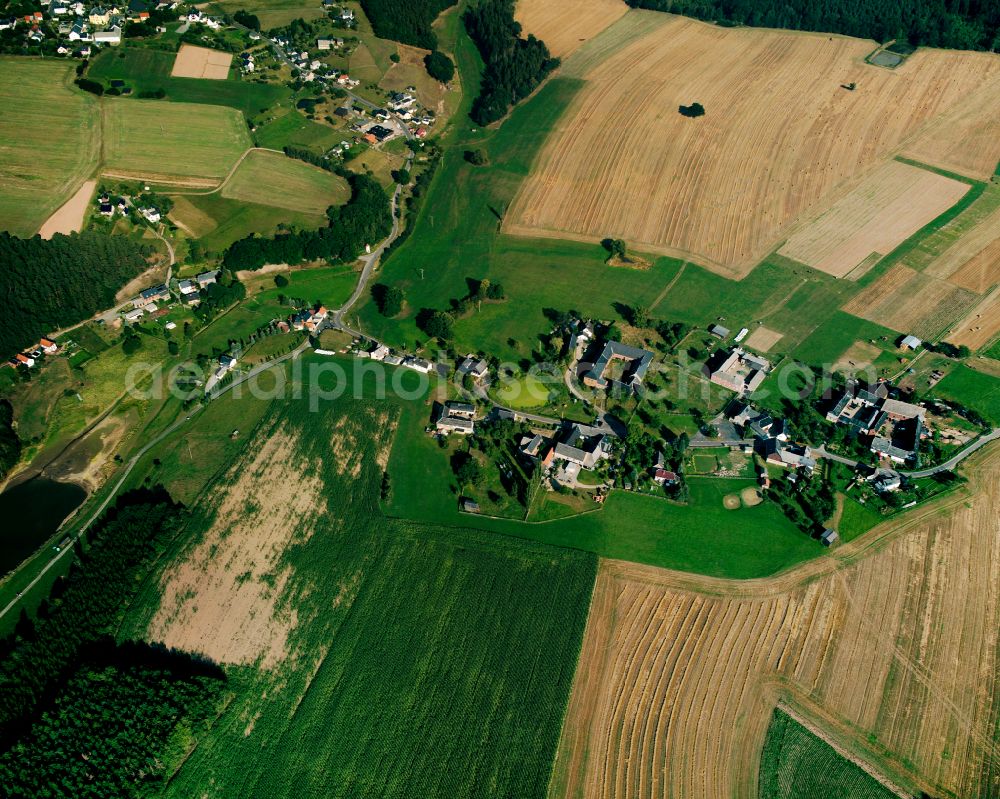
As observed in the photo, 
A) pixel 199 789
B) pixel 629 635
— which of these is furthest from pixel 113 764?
pixel 629 635

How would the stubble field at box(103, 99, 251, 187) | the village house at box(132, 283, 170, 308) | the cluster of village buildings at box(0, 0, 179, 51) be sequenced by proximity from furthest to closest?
the cluster of village buildings at box(0, 0, 179, 51), the stubble field at box(103, 99, 251, 187), the village house at box(132, 283, 170, 308)

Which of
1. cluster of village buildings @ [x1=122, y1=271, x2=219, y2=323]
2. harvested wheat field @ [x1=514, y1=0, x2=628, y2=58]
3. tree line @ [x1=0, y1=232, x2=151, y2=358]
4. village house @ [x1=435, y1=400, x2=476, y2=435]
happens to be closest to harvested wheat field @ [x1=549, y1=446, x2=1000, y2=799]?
village house @ [x1=435, y1=400, x2=476, y2=435]

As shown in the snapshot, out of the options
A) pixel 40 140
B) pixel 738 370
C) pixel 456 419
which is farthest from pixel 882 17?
pixel 40 140

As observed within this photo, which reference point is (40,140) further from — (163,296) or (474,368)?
(474,368)

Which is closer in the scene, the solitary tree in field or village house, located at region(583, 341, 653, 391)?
village house, located at region(583, 341, 653, 391)

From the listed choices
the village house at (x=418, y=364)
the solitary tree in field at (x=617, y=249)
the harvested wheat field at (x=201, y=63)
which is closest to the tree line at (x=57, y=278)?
the village house at (x=418, y=364)

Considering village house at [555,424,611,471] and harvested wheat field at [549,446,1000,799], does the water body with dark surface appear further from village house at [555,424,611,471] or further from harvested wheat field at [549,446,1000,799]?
harvested wheat field at [549,446,1000,799]

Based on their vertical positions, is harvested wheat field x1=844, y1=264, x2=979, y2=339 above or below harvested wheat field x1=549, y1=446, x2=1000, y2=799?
above
